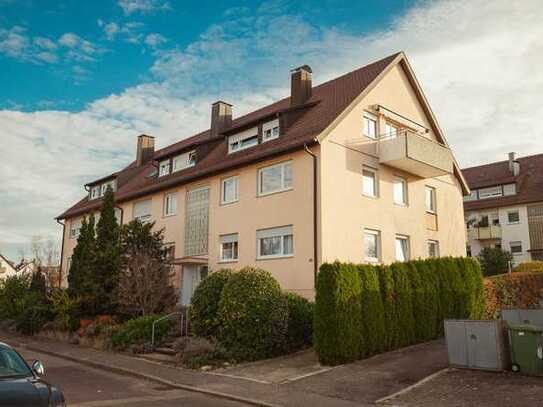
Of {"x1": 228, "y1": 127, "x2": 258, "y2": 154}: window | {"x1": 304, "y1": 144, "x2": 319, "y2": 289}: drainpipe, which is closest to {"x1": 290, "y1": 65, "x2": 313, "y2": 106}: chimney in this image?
{"x1": 228, "y1": 127, "x2": 258, "y2": 154}: window

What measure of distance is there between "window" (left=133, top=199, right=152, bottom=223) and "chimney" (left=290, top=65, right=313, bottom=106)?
9102 mm

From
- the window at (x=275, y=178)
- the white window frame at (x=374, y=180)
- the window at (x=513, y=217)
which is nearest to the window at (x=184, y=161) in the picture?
the window at (x=275, y=178)

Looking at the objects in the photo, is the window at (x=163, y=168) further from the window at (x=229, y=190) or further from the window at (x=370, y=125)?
the window at (x=370, y=125)

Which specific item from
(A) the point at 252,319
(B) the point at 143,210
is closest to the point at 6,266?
(B) the point at 143,210

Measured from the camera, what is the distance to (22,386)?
6.19m

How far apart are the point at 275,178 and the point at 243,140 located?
3.57 meters

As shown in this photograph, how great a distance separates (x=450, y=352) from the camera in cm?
1180

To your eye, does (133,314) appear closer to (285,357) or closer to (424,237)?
(285,357)

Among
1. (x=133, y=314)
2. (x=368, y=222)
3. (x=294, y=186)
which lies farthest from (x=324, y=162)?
(x=133, y=314)

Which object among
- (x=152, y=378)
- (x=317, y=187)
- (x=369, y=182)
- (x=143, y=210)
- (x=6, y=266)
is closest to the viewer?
(x=152, y=378)

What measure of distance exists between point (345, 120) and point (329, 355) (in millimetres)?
9522

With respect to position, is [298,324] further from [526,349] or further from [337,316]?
[526,349]

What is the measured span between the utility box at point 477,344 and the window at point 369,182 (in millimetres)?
8700

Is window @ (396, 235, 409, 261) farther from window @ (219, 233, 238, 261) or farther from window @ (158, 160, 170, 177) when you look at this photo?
window @ (158, 160, 170, 177)
